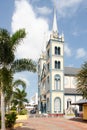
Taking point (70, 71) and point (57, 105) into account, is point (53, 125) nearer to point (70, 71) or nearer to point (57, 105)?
point (57, 105)

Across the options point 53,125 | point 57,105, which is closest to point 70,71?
point 57,105

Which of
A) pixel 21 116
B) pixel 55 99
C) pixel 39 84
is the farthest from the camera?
pixel 39 84

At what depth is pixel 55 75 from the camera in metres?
66.5

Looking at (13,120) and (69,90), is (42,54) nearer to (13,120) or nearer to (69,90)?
(69,90)

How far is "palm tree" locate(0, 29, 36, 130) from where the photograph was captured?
20875 mm

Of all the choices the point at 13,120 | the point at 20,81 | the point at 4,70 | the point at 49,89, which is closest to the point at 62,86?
the point at 49,89

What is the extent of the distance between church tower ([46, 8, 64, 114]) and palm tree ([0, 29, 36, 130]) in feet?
142

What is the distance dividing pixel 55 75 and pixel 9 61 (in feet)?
148

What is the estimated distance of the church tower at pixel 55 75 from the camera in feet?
216

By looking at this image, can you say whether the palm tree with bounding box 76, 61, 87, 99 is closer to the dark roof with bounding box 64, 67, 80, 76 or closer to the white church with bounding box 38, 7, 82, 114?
the white church with bounding box 38, 7, 82, 114

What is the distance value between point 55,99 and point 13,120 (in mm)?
37163

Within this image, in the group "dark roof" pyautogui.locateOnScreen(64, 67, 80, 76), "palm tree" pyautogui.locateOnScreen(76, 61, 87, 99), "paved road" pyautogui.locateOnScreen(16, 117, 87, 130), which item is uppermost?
"dark roof" pyautogui.locateOnScreen(64, 67, 80, 76)

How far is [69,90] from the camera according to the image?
70312mm

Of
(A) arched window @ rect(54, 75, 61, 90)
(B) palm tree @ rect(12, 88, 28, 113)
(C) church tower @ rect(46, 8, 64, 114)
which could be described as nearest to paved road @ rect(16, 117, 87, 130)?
(B) palm tree @ rect(12, 88, 28, 113)
